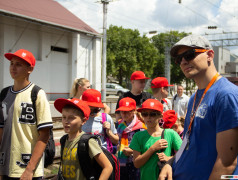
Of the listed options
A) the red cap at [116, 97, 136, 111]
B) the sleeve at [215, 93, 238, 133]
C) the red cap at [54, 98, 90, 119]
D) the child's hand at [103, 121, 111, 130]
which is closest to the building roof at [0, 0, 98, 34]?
the red cap at [116, 97, 136, 111]

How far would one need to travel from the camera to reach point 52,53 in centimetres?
2272

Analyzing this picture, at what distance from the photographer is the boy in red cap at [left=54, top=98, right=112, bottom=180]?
2412 mm

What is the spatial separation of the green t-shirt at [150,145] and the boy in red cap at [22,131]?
1106mm

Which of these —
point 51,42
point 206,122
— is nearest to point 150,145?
point 206,122

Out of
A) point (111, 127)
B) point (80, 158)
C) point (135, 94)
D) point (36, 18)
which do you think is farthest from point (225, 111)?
point (36, 18)

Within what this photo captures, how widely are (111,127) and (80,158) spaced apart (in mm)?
1297

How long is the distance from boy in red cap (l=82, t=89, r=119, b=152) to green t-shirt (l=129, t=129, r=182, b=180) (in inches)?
19.7

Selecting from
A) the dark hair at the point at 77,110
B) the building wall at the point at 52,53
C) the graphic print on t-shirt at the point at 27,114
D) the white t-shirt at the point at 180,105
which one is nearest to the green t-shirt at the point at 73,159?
the dark hair at the point at 77,110

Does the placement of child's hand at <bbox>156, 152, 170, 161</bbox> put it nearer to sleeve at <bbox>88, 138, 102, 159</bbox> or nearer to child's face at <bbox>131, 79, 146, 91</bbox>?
sleeve at <bbox>88, 138, 102, 159</bbox>

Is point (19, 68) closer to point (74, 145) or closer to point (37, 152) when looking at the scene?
point (37, 152)

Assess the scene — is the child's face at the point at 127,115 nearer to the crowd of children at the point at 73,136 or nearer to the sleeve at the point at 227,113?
the crowd of children at the point at 73,136

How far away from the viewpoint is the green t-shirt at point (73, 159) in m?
2.42

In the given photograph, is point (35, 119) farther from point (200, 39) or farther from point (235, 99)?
point (235, 99)

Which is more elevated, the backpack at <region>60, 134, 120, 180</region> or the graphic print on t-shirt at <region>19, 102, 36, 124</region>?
the graphic print on t-shirt at <region>19, 102, 36, 124</region>
